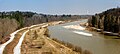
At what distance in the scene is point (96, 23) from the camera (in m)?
111

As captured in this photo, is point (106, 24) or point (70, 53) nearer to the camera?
point (70, 53)

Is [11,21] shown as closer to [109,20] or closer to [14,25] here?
[14,25]

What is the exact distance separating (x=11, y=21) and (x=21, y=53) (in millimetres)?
59552

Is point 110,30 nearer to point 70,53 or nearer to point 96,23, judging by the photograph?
point 96,23

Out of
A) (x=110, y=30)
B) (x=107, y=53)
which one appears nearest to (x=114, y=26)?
(x=110, y=30)

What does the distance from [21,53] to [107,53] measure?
→ 582 inches

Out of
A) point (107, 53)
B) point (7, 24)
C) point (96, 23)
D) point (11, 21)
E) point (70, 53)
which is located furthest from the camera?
point (96, 23)

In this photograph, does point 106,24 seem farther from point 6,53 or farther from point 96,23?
point 6,53

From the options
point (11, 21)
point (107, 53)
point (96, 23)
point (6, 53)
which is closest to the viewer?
point (6, 53)

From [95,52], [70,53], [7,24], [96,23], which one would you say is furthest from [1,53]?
[96,23]

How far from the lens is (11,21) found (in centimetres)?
9131

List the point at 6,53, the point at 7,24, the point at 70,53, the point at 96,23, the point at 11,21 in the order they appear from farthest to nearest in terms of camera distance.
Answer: the point at 96,23
the point at 11,21
the point at 7,24
the point at 70,53
the point at 6,53

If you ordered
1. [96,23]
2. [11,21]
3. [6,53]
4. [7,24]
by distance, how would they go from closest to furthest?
[6,53] < [7,24] < [11,21] < [96,23]

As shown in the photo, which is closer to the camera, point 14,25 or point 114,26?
point 114,26
